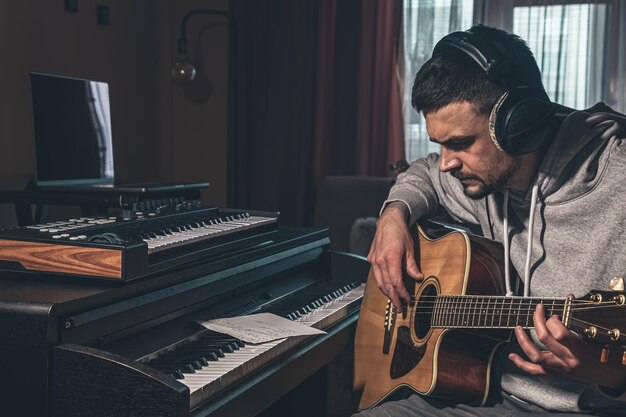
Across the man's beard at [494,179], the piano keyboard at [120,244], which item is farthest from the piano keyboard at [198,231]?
the man's beard at [494,179]

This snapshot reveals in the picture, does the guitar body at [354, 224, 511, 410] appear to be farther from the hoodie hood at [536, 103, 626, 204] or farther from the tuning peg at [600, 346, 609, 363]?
the tuning peg at [600, 346, 609, 363]

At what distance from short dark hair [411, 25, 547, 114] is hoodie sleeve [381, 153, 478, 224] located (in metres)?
0.36

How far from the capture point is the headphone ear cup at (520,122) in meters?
1.59

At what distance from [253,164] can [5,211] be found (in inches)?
70.6

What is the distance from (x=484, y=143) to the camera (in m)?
1.70

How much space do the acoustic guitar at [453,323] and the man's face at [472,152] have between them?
0.47 ft

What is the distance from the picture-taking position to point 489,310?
1.61m

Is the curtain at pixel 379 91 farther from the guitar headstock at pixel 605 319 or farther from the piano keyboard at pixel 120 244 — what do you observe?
the guitar headstock at pixel 605 319

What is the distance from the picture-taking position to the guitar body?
66.6 inches

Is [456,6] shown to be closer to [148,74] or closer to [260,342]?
[148,74]

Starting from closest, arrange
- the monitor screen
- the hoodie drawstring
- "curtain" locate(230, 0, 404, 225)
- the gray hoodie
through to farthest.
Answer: the gray hoodie → the hoodie drawstring → the monitor screen → "curtain" locate(230, 0, 404, 225)

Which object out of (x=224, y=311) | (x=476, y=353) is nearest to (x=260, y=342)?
(x=224, y=311)

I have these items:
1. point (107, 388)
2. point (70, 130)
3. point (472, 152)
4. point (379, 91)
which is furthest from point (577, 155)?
point (379, 91)

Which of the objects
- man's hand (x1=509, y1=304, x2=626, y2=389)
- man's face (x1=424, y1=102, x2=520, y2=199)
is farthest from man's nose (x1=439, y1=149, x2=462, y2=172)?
man's hand (x1=509, y1=304, x2=626, y2=389)
